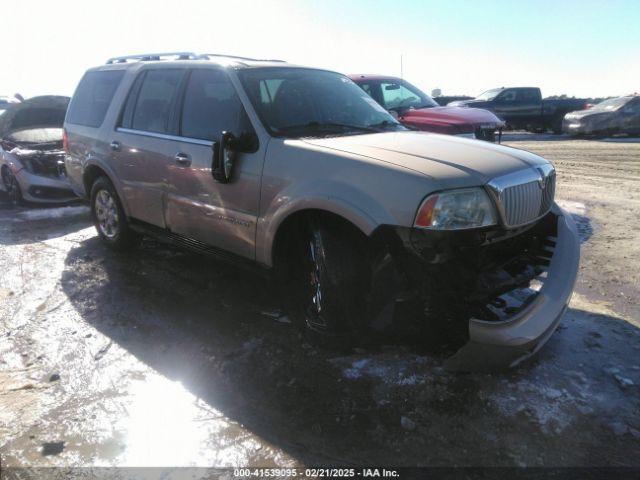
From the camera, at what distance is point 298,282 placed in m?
3.57

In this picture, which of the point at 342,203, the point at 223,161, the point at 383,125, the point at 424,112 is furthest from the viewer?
the point at 424,112

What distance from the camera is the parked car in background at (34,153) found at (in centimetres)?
799

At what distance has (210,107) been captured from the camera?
4004 millimetres

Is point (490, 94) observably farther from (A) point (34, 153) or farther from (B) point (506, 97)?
(A) point (34, 153)

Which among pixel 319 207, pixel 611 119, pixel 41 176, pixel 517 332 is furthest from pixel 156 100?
pixel 611 119

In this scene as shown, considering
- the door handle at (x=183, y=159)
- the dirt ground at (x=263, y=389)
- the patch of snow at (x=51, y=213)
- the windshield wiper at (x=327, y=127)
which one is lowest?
the dirt ground at (x=263, y=389)

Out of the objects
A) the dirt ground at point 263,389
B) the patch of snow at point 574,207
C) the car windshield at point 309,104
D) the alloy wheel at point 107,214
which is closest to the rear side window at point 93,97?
the alloy wheel at point 107,214

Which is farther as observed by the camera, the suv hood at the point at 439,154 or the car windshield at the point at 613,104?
the car windshield at the point at 613,104

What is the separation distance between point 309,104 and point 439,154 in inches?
51.5

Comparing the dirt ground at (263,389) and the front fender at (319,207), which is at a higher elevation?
the front fender at (319,207)

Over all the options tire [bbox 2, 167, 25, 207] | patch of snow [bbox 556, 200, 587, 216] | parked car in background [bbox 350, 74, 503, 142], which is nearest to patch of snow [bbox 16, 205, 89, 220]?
tire [bbox 2, 167, 25, 207]

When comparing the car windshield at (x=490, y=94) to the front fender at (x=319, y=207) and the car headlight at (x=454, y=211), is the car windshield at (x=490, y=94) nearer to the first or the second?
the front fender at (x=319, y=207)

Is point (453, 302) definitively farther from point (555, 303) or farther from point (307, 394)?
point (307, 394)

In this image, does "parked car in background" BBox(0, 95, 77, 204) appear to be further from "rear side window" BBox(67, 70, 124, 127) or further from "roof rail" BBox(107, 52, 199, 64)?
"roof rail" BBox(107, 52, 199, 64)
